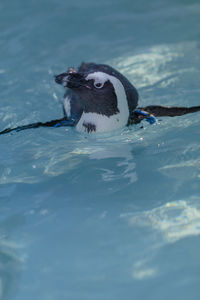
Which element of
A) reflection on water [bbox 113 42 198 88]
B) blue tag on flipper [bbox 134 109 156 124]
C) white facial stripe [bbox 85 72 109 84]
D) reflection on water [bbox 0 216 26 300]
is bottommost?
reflection on water [bbox 0 216 26 300]

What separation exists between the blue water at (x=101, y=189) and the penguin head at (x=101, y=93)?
0.15 meters

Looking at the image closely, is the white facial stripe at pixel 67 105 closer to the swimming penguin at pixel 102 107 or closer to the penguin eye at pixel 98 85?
the swimming penguin at pixel 102 107

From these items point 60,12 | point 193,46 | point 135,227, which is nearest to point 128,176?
point 135,227

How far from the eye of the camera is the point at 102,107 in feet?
11.6

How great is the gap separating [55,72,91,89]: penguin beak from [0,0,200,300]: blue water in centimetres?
44

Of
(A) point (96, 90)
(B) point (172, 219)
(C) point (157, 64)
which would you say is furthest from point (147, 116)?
(C) point (157, 64)

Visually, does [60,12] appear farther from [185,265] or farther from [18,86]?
[185,265]

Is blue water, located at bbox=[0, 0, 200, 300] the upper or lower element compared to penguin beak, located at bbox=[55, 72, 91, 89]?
lower

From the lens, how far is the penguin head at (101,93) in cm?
339

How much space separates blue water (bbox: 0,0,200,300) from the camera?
6.99ft

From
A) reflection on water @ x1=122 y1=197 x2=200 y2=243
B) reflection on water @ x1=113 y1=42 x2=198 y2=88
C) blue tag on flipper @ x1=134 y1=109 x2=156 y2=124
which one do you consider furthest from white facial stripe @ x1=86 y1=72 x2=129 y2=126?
reflection on water @ x1=122 y1=197 x2=200 y2=243

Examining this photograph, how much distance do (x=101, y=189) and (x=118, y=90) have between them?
1.00m

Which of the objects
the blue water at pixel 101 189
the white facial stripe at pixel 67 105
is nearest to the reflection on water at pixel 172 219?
the blue water at pixel 101 189

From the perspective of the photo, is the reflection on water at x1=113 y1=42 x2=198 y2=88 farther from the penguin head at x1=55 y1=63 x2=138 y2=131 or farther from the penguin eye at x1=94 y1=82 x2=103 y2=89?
the penguin eye at x1=94 y1=82 x2=103 y2=89
